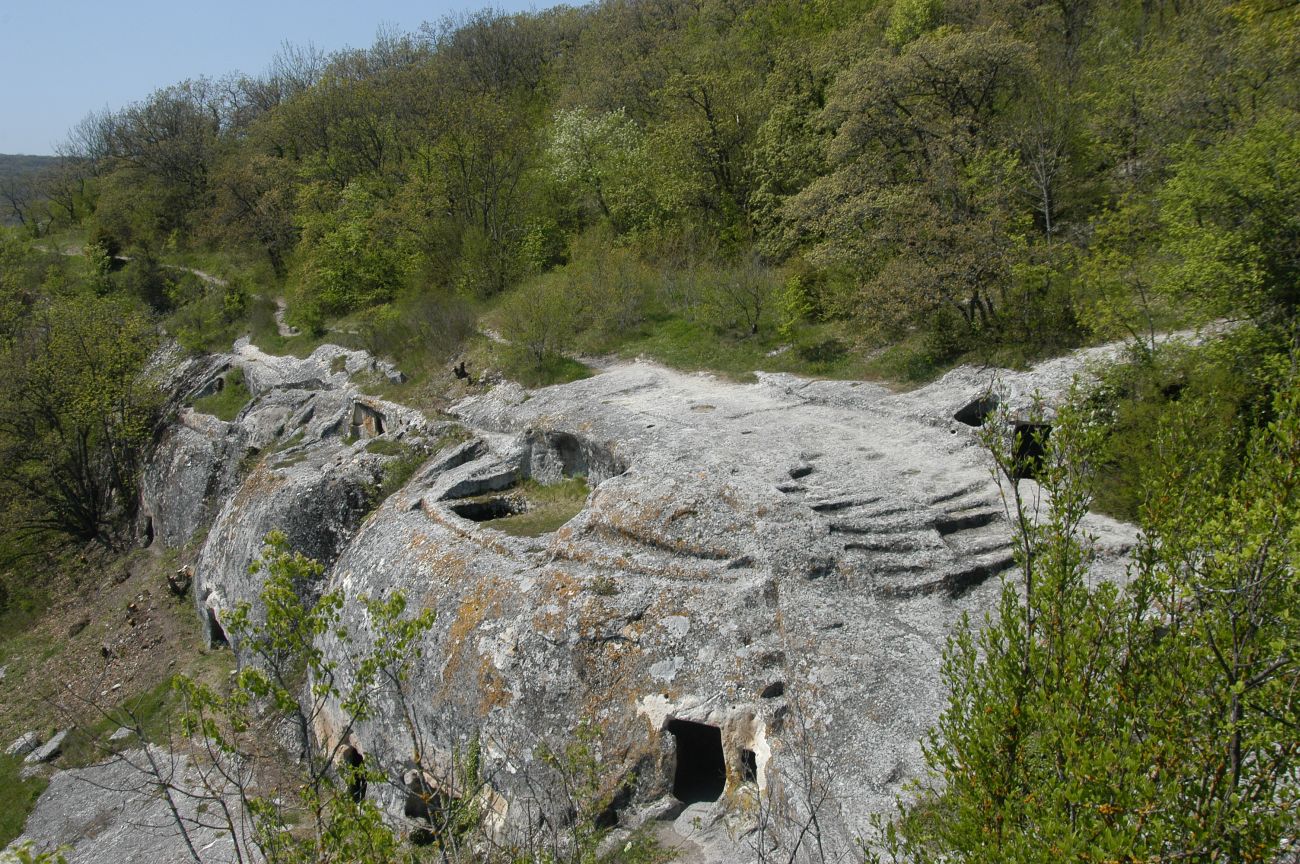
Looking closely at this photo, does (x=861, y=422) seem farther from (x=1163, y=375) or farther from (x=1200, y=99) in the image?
(x=1200, y=99)

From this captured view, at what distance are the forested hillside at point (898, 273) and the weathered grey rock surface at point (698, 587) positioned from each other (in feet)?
3.65

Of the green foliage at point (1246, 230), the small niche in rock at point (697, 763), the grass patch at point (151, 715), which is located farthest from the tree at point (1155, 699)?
the grass patch at point (151, 715)

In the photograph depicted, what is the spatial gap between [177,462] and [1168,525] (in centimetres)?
2879

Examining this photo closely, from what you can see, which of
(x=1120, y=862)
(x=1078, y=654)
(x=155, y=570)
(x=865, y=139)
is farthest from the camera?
(x=155, y=570)

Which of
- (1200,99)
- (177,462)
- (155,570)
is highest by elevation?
(1200,99)

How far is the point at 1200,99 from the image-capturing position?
49.4 ft

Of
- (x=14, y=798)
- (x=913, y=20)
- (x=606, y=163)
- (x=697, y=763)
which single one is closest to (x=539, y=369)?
(x=697, y=763)

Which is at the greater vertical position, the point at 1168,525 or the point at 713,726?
the point at 1168,525

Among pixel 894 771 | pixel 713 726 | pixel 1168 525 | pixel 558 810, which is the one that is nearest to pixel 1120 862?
pixel 1168 525

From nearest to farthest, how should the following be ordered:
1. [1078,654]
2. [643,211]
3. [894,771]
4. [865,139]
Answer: [1078,654], [894,771], [865,139], [643,211]

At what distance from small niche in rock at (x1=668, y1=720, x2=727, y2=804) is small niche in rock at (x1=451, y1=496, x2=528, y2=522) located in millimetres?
6505

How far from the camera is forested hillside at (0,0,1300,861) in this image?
3.95 m

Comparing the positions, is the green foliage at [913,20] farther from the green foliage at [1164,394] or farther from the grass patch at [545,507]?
the grass patch at [545,507]

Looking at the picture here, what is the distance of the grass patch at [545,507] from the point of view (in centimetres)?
1293
